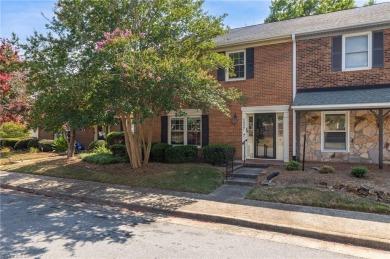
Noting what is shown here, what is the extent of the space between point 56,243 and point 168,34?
7.59m

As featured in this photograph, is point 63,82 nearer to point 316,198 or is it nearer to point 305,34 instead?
point 316,198

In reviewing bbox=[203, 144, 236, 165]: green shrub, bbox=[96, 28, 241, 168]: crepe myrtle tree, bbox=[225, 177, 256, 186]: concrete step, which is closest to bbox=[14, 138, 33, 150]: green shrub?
bbox=[203, 144, 236, 165]: green shrub

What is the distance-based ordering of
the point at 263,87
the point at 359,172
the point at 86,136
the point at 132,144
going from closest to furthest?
the point at 359,172
the point at 132,144
the point at 263,87
the point at 86,136

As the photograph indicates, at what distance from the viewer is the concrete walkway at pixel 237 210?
219 inches

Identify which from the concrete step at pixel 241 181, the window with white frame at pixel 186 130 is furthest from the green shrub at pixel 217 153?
the concrete step at pixel 241 181

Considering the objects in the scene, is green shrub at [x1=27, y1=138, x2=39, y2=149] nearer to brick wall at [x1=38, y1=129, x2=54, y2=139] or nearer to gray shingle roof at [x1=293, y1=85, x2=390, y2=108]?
brick wall at [x1=38, y1=129, x2=54, y2=139]

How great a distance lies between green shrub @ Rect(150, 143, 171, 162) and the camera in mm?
13868

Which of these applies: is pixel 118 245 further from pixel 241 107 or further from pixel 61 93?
pixel 241 107

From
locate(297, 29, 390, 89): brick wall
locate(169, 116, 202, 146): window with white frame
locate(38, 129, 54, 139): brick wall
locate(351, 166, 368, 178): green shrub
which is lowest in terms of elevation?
locate(351, 166, 368, 178): green shrub

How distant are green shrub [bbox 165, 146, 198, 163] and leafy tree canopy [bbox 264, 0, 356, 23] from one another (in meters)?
19.5

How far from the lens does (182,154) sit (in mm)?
13227

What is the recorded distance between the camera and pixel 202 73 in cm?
909

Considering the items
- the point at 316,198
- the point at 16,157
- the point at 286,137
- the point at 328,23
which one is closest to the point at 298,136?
the point at 286,137

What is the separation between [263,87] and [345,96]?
3276mm
